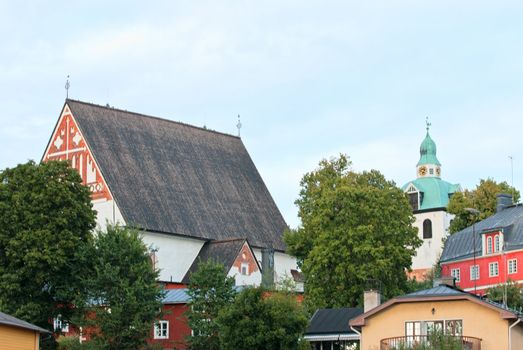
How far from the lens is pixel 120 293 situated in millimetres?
67375

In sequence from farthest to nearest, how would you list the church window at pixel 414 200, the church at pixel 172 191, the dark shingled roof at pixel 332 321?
the church window at pixel 414 200 → the church at pixel 172 191 → the dark shingled roof at pixel 332 321

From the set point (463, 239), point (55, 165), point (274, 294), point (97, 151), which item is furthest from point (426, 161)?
point (274, 294)

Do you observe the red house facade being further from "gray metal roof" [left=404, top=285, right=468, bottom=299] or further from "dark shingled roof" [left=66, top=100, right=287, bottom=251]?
"gray metal roof" [left=404, top=285, right=468, bottom=299]

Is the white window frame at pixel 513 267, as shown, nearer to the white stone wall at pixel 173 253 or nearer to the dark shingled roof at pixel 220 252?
the dark shingled roof at pixel 220 252

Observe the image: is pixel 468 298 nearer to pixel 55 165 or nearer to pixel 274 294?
pixel 274 294

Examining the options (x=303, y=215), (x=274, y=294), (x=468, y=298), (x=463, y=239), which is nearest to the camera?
(x=468, y=298)

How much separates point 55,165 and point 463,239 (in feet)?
119

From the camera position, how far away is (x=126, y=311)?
66062 millimetres

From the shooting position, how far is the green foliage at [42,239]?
232ft

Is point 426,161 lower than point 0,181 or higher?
higher

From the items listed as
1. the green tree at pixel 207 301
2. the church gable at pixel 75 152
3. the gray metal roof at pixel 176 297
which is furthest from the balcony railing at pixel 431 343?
the church gable at pixel 75 152

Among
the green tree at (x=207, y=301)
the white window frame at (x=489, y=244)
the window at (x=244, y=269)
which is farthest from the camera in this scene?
the window at (x=244, y=269)

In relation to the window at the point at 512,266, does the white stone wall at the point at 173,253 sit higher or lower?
higher

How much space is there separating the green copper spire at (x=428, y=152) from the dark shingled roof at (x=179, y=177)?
1503 inches
